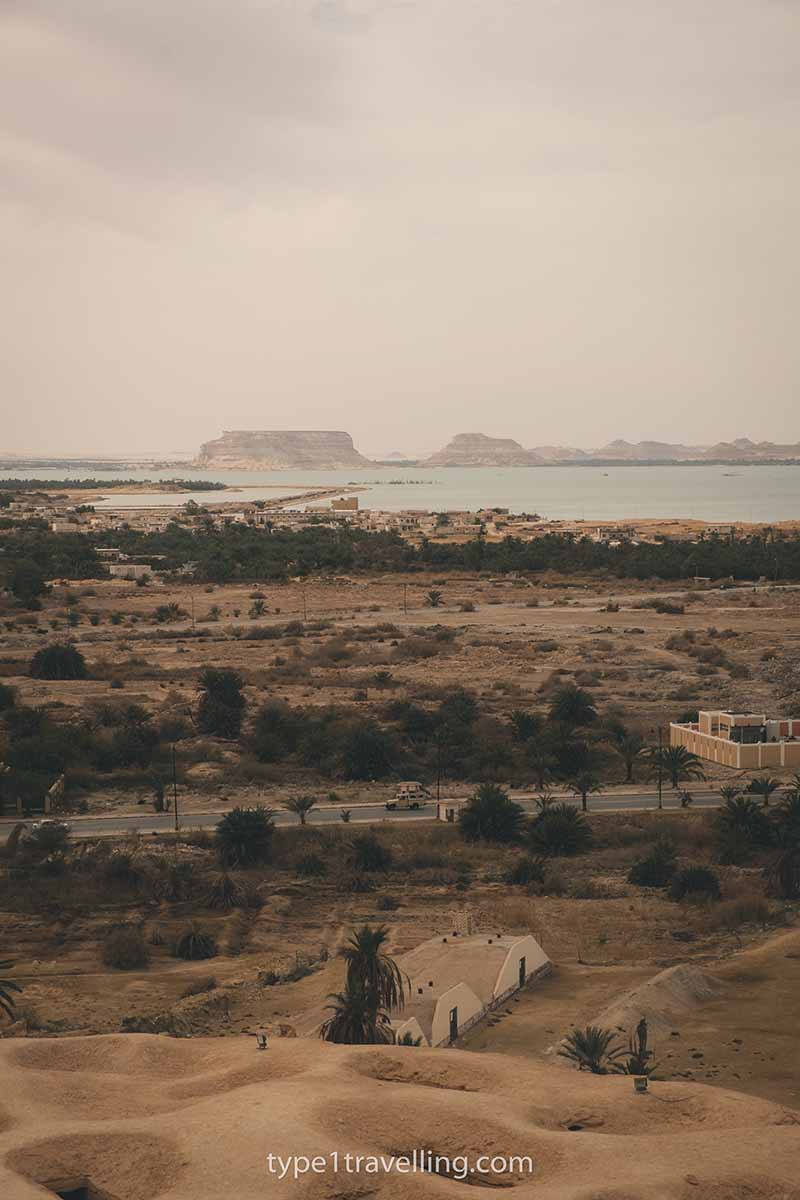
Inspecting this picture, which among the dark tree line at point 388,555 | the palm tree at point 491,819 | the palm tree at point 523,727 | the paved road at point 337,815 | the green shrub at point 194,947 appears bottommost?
the green shrub at point 194,947

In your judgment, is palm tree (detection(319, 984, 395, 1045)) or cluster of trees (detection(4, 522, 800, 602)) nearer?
palm tree (detection(319, 984, 395, 1045))

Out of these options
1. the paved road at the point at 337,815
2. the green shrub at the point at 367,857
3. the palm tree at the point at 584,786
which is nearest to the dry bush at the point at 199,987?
the green shrub at the point at 367,857

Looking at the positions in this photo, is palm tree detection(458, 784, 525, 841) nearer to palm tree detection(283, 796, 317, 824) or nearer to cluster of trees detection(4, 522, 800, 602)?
palm tree detection(283, 796, 317, 824)

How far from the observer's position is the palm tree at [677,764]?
3325 centimetres

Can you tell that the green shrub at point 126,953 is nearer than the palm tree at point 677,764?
Yes

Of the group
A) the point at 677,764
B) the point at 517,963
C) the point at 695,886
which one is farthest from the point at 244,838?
the point at 677,764

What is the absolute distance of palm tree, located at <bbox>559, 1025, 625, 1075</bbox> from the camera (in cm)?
1644

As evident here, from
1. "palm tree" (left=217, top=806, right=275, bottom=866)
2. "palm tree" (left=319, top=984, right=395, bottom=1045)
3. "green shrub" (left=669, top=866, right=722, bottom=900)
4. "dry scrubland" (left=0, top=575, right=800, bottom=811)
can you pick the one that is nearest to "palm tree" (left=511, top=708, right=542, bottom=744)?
"dry scrubland" (left=0, top=575, right=800, bottom=811)

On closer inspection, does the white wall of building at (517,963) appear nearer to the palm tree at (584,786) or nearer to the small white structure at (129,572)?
the palm tree at (584,786)

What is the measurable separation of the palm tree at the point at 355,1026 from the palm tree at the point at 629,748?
18.4 m

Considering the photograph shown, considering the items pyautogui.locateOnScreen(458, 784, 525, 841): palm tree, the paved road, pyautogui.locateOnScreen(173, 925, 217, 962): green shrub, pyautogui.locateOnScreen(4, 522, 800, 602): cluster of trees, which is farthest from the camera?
pyautogui.locateOnScreen(4, 522, 800, 602): cluster of trees

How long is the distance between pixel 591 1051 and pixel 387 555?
82.2 meters

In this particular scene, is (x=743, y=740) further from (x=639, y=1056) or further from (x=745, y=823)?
(x=639, y=1056)

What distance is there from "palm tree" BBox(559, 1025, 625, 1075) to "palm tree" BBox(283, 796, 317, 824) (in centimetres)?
1304
